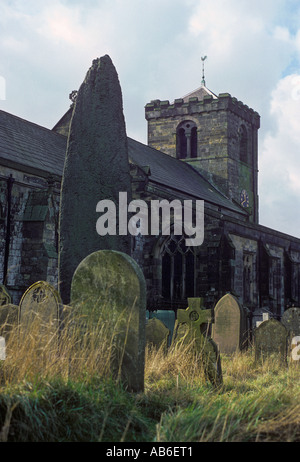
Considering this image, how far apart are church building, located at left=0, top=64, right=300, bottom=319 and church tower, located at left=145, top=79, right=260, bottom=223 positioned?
0.06 meters

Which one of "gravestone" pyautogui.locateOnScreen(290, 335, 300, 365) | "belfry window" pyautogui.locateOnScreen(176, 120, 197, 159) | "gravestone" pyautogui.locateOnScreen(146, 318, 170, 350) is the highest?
"belfry window" pyautogui.locateOnScreen(176, 120, 197, 159)

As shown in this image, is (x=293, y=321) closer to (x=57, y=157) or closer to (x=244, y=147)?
(x=57, y=157)

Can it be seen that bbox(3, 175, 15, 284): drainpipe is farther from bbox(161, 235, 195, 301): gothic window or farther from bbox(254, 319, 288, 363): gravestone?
bbox(254, 319, 288, 363): gravestone

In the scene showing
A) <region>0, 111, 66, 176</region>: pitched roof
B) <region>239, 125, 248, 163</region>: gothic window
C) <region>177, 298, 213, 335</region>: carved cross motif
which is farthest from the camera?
<region>239, 125, 248, 163</region>: gothic window

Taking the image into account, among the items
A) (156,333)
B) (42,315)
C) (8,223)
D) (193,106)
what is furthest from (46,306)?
(193,106)

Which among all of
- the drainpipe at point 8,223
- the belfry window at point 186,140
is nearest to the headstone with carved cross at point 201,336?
the drainpipe at point 8,223

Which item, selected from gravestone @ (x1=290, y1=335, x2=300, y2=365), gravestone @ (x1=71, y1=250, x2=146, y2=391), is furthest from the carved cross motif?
gravestone @ (x1=290, y1=335, x2=300, y2=365)

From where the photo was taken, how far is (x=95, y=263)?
521 cm

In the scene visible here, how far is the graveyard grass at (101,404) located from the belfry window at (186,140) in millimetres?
27983

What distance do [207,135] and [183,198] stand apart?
34.7 ft

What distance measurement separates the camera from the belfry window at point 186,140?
108 ft

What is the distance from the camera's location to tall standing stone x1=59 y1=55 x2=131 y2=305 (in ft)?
23.9
